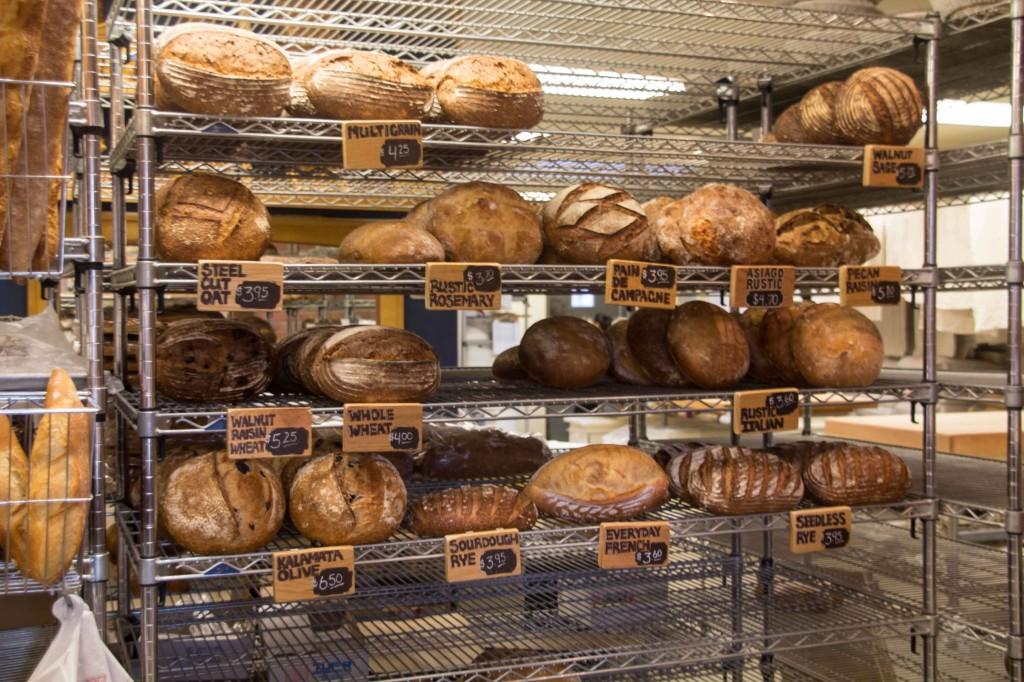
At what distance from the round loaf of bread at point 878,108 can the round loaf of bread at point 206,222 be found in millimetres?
1705

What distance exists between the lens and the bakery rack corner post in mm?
2541

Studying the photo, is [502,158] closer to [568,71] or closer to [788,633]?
[568,71]

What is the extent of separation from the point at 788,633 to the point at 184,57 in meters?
2.10

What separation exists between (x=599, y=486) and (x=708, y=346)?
0.54 metres

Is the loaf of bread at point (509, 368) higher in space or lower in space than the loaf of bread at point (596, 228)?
lower

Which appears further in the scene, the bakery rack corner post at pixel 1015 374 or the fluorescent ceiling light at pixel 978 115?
the fluorescent ceiling light at pixel 978 115

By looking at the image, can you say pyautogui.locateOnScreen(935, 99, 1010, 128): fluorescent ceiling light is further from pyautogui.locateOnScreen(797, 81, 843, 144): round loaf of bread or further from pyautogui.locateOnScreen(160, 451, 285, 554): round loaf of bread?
pyautogui.locateOnScreen(160, 451, 285, 554): round loaf of bread

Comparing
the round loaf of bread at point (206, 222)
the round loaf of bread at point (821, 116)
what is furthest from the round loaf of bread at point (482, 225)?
the round loaf of bread at point (821, 116)

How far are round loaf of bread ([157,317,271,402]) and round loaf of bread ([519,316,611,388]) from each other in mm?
A: 786

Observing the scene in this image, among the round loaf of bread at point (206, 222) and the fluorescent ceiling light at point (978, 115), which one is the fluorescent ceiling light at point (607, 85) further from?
the fluorescent ceiling light at point (978, 115)

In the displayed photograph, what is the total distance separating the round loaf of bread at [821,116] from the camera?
279cm

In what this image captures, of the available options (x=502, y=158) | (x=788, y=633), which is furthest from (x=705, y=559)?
(x=502, y=158)

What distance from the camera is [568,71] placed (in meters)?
3.22

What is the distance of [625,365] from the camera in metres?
2.93
